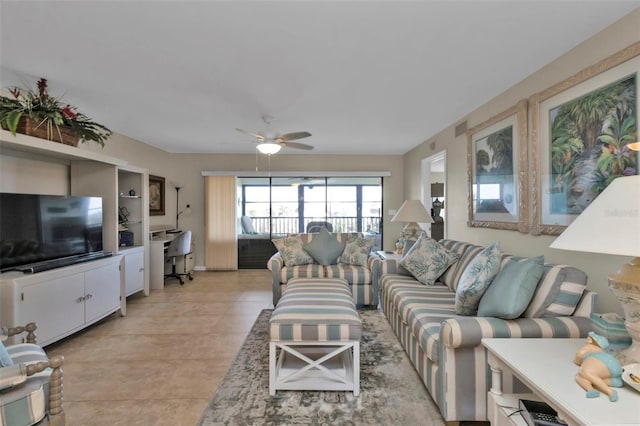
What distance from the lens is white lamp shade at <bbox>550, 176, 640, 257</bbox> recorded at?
1020 millimetres

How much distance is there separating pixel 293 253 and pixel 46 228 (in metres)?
2.62

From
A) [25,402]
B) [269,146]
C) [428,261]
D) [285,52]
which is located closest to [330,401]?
[25,402]

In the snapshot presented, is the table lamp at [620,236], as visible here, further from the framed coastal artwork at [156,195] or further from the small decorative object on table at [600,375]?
the framed coastal artwork at [156,195]

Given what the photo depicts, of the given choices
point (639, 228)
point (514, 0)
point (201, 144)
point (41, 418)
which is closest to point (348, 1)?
point (514, 0)

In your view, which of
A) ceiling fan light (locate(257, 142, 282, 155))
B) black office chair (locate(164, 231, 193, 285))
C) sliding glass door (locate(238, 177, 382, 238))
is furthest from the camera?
sliding glass door (locate(238, 177, 382, 238))

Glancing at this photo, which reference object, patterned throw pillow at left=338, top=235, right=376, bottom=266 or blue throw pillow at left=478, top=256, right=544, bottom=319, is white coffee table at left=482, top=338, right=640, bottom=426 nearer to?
blue throw pillow at left=478, top=256, right=544, bottom=319

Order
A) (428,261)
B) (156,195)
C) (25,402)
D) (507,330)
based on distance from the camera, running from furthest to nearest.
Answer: (156,195) < (428,261) < (507,330) < (25,402)

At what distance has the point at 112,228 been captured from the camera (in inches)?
147

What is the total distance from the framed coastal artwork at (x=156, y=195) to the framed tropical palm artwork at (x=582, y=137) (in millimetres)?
5730

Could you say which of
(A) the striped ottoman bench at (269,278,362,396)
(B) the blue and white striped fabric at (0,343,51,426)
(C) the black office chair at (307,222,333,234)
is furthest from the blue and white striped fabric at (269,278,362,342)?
(C) the black office chair at (307,222,333,234)

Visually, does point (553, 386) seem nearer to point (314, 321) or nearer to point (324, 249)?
point (314, 321)

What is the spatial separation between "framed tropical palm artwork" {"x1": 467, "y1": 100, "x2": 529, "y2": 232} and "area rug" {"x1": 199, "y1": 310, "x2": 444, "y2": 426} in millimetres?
1638

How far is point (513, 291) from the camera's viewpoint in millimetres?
1785

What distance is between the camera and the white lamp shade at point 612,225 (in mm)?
1020
